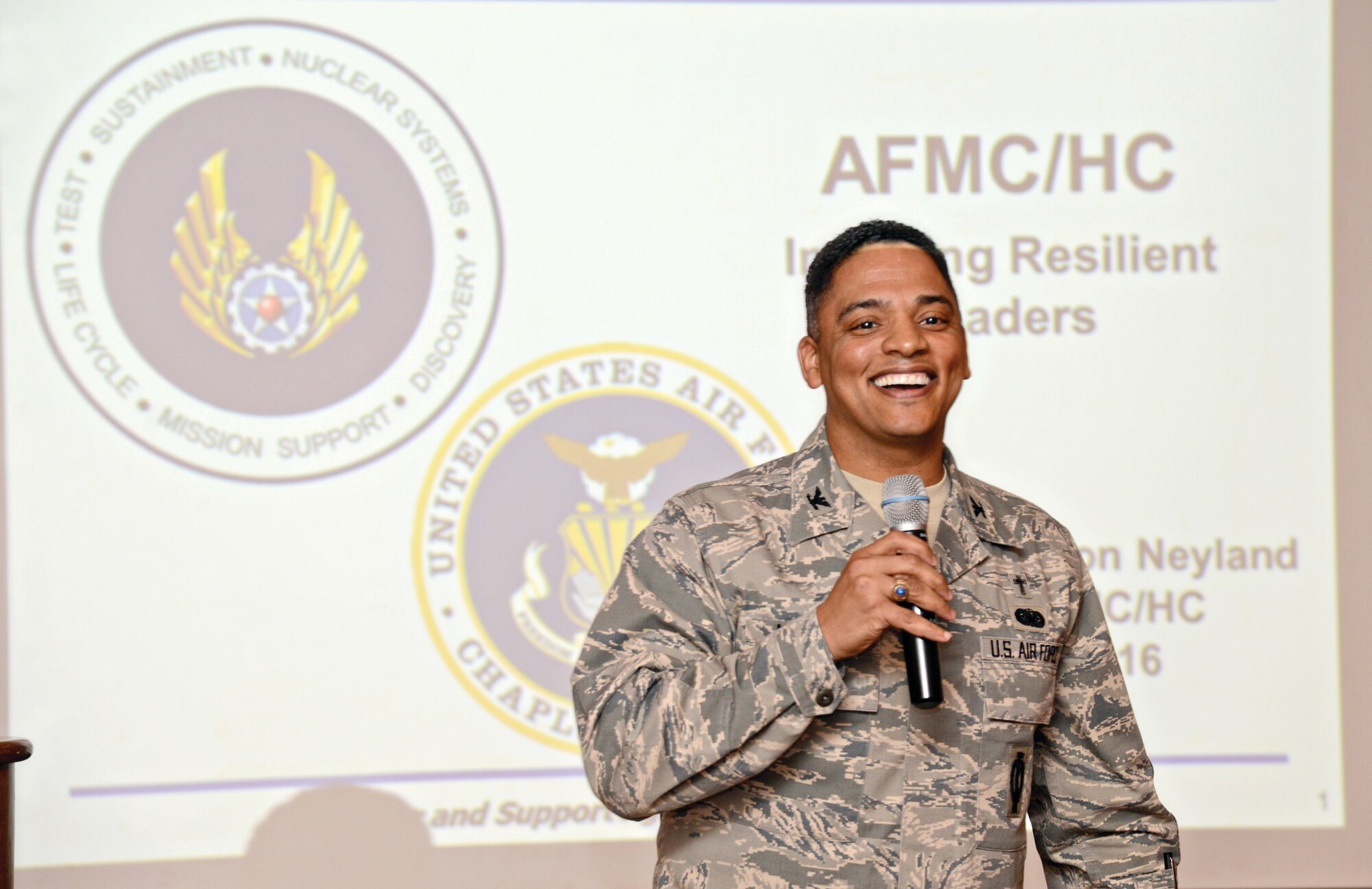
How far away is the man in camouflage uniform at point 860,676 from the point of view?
1.32 metres

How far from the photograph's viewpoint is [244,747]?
273cm

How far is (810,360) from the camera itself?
171 centimetres

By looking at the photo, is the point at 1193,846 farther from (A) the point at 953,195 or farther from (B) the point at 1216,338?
(A) the point at 953,195

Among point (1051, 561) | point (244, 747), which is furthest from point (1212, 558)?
point (244, 747)

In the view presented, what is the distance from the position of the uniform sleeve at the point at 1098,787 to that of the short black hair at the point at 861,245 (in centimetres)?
52

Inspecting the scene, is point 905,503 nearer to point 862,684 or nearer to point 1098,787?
point 862,684

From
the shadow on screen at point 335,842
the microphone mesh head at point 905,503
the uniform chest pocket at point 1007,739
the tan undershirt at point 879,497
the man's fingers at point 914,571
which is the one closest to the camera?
the man's fingers at point 914,571

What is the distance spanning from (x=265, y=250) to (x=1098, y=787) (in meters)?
2.08

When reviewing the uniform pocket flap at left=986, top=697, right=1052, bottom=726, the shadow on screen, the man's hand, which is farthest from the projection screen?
the man's hand

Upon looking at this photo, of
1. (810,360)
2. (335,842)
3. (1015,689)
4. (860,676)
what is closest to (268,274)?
(335,842)

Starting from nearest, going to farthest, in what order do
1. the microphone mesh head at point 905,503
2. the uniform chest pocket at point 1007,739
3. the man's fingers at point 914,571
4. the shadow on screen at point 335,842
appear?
the man's fingers at point 914,571
the microphone mesh head at point 905,503
the uniform chest pocket at point 1007,739
the shadow on screen at point 335,842

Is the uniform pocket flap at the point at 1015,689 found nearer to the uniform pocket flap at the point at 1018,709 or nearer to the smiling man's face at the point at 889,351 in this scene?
the uniform pocket flap at the point at 1018,709

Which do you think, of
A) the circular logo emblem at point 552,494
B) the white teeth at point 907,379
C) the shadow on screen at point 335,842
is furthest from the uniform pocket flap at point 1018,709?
the shadow on screen at point 335,842

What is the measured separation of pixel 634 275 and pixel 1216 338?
1349 millimetres
